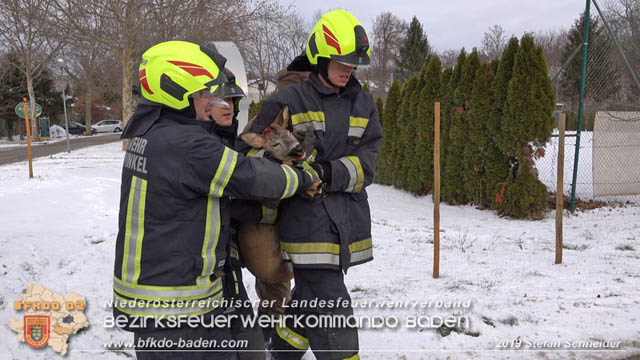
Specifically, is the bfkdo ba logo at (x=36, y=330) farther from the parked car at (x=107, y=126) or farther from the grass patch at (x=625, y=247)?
the parked car at (x=107, y=126)

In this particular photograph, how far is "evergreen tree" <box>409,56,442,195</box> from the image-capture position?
10.1 m

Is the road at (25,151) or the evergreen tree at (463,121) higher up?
the evergreen tree at (463,121)

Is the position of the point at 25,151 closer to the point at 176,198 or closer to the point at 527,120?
the point at 527,120

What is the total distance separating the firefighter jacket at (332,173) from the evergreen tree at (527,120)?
6.32m

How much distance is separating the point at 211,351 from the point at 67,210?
5511mm

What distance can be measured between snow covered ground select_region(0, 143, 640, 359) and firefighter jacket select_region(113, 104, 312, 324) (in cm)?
159

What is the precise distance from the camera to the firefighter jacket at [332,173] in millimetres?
2600

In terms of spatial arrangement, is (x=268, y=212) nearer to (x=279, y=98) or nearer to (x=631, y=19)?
(x=279, y=98)

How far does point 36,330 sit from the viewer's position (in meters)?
3.59

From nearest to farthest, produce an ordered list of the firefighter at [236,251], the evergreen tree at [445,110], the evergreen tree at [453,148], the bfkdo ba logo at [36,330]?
the firefighter at [236,251] < the bfkdo ba logo at [36,330] < the evergreen tree at [453,148] < the evergreen tree at [445,110]

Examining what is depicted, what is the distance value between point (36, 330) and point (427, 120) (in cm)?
833

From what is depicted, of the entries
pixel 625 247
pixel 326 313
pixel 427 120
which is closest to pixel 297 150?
pixel 326 313

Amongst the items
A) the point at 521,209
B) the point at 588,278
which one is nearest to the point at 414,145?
the point at 521,209

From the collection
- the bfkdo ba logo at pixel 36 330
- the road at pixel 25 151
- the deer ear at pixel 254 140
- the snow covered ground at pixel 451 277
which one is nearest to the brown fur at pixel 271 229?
the deer ear at pixel 254 140
